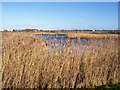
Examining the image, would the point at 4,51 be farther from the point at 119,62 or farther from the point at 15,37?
the point at 119,62

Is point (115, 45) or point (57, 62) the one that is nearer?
point (57, 62)

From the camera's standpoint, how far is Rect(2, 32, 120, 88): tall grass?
9219 millimetres

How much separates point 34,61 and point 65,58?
0.99 metres

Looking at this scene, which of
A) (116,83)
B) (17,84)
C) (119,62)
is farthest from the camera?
(119,62)

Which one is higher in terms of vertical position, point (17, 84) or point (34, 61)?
point (34, 61)

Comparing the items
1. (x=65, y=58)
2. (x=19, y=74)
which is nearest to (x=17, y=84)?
(x=19, y=74)

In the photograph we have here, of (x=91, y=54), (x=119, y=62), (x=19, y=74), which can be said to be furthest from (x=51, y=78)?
(x=119, y=62)

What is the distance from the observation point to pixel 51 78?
9.27m

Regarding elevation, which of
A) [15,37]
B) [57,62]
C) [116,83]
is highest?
[15,37]

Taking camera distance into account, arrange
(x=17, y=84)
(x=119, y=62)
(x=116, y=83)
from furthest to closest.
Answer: (x=119, y=62) → (x=116, y=83) → (x=17, y=84)

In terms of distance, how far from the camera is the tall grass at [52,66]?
9219 millimetres

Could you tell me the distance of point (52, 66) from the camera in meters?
9.41

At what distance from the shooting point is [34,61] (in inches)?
369

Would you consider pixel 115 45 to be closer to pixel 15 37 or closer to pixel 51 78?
pixel 51 78
